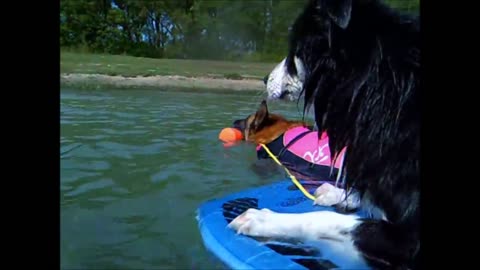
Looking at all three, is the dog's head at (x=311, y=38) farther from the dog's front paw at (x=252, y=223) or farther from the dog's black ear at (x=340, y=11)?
the dog's front paw at (x=252, y=223)

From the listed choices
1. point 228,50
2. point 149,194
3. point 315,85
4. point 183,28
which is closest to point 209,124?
point 149,194

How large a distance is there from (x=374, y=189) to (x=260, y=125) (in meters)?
2.97

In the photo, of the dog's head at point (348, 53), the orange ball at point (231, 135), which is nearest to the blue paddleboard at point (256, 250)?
the dog's head at point (348, 53)

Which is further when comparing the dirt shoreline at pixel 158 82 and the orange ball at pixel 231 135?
the dirt shoreline at pixel 158 82

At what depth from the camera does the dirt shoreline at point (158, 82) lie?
1146cm

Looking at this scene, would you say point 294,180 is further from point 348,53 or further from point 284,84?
point 348,53

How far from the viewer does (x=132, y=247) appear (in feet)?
9.85

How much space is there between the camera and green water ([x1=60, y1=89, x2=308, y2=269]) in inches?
116

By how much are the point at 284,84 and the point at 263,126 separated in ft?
7.28

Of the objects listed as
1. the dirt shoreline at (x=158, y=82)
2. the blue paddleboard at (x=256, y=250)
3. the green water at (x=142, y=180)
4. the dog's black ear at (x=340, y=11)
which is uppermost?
the dog's black ear at (x=340, y=11)

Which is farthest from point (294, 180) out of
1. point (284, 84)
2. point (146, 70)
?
point (146, 70)

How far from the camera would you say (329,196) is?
139 inches

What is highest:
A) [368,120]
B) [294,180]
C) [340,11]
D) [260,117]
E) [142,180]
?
[340,11]

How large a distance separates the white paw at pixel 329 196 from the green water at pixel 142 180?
0.80m
